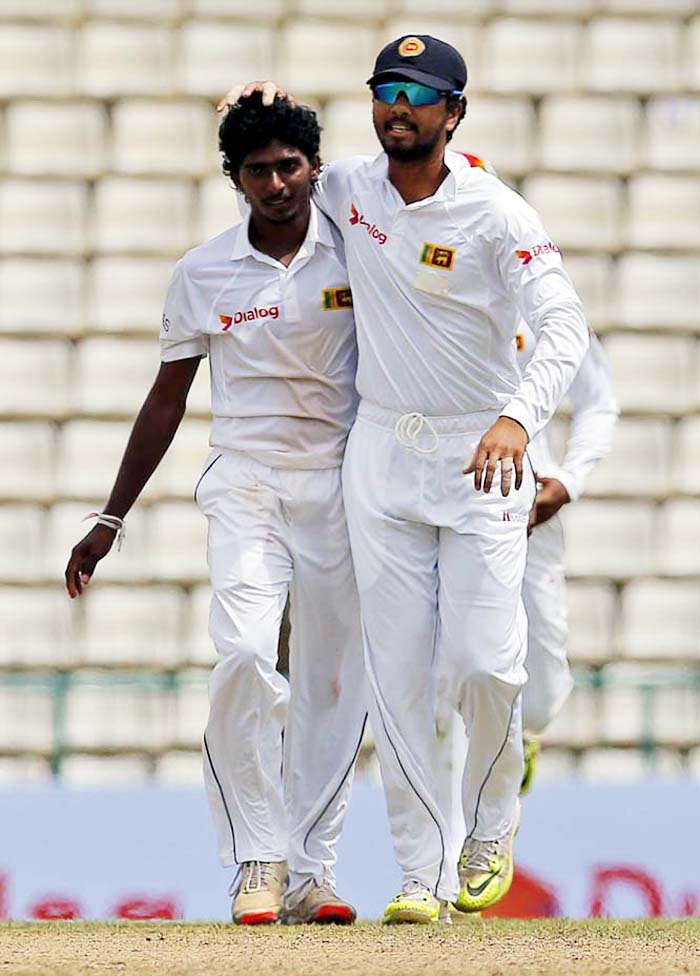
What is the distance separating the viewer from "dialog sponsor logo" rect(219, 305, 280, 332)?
15.2ft

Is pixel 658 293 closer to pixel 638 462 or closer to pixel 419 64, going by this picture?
pixel 638 462

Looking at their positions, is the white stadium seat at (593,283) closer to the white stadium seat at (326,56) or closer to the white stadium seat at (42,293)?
the white stadium seat at (326,56)

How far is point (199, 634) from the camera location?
8.27 metres

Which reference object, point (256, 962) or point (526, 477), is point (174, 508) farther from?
point (256, 962)

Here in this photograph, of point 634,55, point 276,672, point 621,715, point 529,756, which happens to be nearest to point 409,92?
point 276,672

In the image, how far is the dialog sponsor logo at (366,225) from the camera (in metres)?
4.53

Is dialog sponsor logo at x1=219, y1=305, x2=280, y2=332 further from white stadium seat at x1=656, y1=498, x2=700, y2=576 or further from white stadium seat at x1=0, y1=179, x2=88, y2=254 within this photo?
white stadium seat at x1=0, y1=179, x2=88, y2=254

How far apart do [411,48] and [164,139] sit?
4.90 meters

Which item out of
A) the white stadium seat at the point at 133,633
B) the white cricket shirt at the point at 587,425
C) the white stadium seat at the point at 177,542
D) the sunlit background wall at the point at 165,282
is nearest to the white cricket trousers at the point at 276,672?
the white cricket shirt at the point at 587,425

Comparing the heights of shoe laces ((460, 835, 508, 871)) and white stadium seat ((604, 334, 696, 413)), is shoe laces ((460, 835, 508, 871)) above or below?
below

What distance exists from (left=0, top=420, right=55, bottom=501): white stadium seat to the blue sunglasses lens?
446cm

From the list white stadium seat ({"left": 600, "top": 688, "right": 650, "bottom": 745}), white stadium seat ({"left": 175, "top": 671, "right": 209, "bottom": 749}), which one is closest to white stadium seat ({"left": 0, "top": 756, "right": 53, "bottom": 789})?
white stadium seat ({"left": 175, "top": 671, "right": 209, "bottom": 749})

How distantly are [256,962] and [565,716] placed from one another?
4.39 meters

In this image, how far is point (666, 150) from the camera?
30.6 ft
